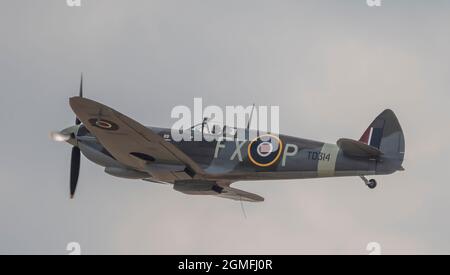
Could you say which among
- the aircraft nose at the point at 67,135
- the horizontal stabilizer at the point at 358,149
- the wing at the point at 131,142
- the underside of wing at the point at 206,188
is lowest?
the underside of wing at the point at 206,188

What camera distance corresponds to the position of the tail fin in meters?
19.2

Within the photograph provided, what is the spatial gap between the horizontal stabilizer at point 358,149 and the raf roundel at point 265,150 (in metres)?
1.58

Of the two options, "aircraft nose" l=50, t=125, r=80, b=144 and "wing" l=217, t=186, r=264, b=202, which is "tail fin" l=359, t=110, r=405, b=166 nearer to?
"wing" l=217, t=186, r=264, b=202

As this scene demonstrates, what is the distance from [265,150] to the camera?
20.2 metres

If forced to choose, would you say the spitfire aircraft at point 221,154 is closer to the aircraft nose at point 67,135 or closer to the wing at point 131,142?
the wing at point 131,142

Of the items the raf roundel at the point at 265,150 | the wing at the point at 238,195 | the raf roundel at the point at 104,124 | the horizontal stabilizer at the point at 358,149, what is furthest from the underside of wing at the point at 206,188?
the horizontal stabilizer at the point at 358,149

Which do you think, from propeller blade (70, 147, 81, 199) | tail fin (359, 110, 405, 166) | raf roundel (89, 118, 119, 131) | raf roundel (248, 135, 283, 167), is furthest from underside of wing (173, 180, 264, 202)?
tail fin (359, 110, 405, 166)

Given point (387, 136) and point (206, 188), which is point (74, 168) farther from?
point (387, 136)

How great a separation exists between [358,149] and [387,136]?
822 millimetres

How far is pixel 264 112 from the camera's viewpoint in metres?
21.1

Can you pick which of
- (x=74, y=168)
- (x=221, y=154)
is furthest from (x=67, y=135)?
(x=221, y=154)

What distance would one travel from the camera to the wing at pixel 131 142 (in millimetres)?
19312
